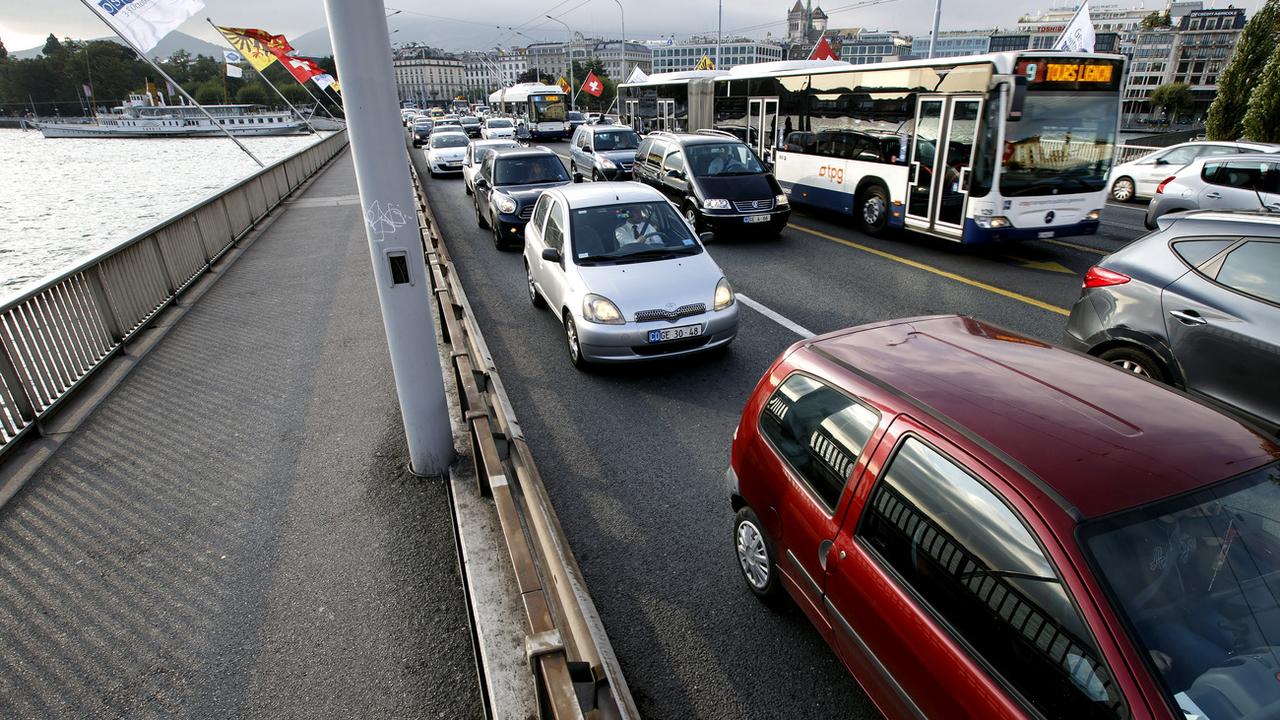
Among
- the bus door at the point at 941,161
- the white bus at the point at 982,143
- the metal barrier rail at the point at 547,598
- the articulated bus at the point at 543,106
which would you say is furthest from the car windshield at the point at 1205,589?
the articulated bus at the point at 543,106

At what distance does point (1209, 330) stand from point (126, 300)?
Result: 1056 cm

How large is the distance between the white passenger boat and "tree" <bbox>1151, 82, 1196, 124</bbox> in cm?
12921

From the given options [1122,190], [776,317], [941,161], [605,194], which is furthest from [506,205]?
[1122,190]

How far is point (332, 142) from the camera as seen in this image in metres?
37.2

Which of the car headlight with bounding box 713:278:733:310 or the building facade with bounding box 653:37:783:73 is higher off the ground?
the building facade with bounding box 653:37:783:73

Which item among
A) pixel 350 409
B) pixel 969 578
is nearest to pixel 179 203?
pixel 350 409

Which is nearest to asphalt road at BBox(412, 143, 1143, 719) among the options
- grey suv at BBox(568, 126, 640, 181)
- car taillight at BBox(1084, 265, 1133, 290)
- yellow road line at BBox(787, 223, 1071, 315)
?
yellow road line at BBox(787, 223, 1071, 315)

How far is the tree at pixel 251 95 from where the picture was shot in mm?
133500

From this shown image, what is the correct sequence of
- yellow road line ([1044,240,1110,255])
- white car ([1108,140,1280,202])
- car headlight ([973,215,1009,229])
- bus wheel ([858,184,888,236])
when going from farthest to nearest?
white car ([1108,140,1280,202])
bus wheel ([858,184,888,236])
yellow road line ([1044,240,1110,255])
car headlight ([973,215,1009,229])

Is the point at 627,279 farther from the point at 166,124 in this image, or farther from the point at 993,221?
the point at 166,124

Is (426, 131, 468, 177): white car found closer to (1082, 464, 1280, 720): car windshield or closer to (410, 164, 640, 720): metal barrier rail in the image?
(410, 164, 640, 720): metal barrier rail

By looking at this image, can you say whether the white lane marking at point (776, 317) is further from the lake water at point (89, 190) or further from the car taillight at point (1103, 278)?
the lake water at point (89, 190)

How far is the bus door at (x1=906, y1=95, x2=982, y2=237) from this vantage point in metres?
10.5

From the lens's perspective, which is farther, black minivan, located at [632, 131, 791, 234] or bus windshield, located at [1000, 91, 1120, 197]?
black minivan, located at [632, 131, 791, 234]
